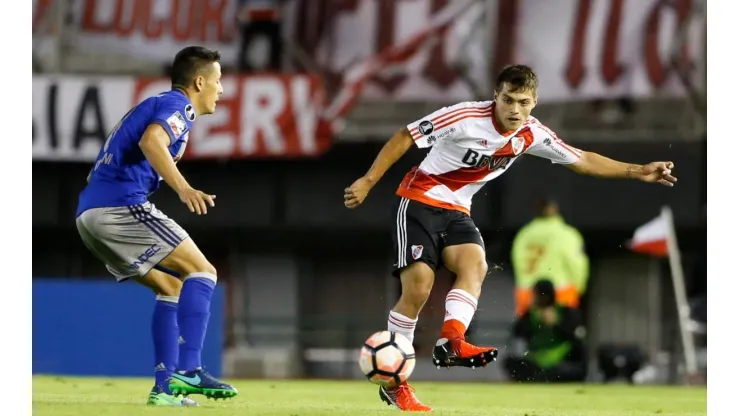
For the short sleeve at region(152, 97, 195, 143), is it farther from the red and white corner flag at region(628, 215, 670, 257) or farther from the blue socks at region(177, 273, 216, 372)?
the red and white corner flag at region(628, 215, 670, 257)

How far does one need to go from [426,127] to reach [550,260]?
502 cm

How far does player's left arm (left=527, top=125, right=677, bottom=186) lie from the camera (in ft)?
21.4

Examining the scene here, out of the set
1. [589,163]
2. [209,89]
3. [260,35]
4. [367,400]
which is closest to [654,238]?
[260,35]

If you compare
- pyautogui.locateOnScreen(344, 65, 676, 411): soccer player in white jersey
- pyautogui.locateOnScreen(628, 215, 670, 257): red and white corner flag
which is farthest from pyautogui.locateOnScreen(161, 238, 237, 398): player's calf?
pyautogui.locateOnScreen(628, 215, 670, 257): red and white corner flag

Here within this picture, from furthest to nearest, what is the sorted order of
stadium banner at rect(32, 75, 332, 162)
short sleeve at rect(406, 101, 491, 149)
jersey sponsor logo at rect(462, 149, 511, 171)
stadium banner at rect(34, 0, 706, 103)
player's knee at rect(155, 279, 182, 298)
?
stadium banner at rect(32, 75, 332, 162) < stadium banner at rect(34, 0, 706, 103) < jersey sponsor logo at rect(462, 149, 511, 171) < short sleeve at rect(406, 101, 491, 149) < player's knee at rect(155, 279, 182, 298)

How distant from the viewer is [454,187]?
21.2ft

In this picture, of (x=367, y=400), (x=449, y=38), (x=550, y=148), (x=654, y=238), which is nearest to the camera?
(x=550, y=148)

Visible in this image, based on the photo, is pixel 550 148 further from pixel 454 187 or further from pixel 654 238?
pixel 654 238

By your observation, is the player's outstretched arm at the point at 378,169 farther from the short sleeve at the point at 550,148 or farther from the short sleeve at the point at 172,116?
the short sleeve at the point at 172,116

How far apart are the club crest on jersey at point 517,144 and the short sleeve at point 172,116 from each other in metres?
1.51

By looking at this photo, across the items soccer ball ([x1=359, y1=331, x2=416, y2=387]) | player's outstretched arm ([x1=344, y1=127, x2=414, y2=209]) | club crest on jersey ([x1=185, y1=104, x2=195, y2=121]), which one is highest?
club crest on jersey ([x1=185, y1=104, x2=195, y2=121])

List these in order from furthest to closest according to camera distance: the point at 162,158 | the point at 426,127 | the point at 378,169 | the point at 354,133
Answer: the point at 354,133
the point at 426,127
the point at 378,169
the point at 162,158
